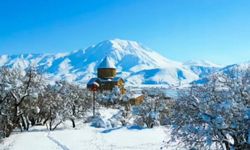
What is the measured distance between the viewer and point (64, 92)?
2499 inches

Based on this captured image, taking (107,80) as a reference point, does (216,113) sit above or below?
below

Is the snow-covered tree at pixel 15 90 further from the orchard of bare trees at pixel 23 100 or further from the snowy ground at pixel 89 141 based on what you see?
the snowy ground at pixel 89 141

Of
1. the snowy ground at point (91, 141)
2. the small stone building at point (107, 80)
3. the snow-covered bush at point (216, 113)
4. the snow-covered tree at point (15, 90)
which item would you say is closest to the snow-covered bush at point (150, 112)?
the snowy ground at point (91, 141)

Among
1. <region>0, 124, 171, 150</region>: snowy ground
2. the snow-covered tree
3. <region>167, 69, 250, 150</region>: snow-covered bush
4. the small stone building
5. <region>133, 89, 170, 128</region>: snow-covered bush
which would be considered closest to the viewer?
<region>167, 69, 250, 150</region>: snow-covered bush

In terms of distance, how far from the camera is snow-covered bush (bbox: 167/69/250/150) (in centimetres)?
1823

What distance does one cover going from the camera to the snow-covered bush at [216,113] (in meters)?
18.2

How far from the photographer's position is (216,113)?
740 inches

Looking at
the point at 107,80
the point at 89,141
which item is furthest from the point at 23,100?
the point at 107,80

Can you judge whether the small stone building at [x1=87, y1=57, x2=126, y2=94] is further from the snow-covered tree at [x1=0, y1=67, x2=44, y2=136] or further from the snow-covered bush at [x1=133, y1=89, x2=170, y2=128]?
the snow-covered tree at [x1=0, y1=67, x2=44, y2=136]

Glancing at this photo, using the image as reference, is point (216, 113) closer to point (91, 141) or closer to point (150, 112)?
point (91, 141)

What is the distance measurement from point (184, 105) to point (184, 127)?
1.38m

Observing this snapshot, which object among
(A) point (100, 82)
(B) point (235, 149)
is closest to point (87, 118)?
(B) point (235, 149)

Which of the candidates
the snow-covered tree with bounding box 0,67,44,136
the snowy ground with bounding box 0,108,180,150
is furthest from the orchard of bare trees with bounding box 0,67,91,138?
the snowy ground with bounding box 0,108,180,150

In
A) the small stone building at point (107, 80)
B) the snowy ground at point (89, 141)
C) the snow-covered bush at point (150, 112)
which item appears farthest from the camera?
the small stone building at point (107, 80)
